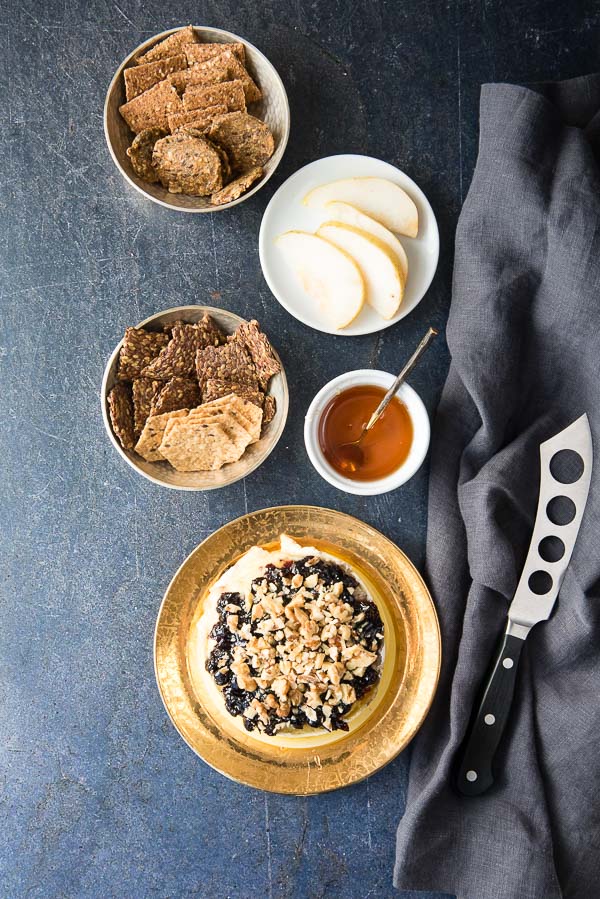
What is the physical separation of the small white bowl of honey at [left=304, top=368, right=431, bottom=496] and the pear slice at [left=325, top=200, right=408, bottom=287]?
236mm

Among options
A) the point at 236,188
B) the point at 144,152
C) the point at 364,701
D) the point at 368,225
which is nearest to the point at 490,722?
the point at 364,701

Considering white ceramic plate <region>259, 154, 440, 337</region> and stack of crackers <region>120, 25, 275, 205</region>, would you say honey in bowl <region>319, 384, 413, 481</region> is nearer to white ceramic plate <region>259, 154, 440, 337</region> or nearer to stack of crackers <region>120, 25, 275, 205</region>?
Answer: white ceramic plate <region>259, 154, 440, 337</region>

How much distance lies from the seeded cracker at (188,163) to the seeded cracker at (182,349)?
0.87 feet

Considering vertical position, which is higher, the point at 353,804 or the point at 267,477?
the point at 267,477

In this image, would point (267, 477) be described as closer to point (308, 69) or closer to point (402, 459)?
point (402, 459)

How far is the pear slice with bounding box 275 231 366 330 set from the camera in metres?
1.48

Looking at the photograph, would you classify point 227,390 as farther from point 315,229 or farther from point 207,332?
point 315,229

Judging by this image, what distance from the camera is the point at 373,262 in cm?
148

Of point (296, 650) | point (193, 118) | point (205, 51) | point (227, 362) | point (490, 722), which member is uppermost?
point (205, 51)

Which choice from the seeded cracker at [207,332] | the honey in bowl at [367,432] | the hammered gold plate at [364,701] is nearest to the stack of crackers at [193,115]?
the seeded cracker at [207,332]

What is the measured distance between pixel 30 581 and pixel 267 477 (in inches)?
22.2

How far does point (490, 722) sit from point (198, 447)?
794 mm

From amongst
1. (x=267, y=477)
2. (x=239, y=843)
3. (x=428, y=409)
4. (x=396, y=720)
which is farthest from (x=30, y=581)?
(x=428, y=409)

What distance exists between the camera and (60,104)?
5.22 ft
